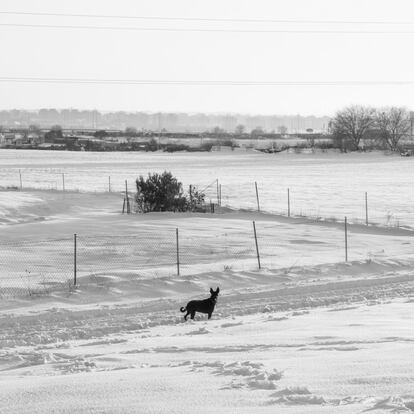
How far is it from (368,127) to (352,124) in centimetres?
303

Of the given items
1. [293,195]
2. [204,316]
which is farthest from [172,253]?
[293,195]

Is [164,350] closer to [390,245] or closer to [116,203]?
[390,245]

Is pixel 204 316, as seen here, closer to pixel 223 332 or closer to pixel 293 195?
pixel 223 332

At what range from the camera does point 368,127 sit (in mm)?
140875

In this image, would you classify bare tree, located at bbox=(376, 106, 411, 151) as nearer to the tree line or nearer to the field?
the tree line

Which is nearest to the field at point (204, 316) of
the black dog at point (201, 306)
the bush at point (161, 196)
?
the black dog at point (201, 306)

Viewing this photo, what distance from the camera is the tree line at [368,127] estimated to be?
131 m

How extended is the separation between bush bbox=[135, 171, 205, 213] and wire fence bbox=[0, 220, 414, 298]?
19.5 ft

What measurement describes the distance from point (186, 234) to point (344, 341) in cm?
1705

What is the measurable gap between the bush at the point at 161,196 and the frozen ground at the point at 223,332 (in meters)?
7.60

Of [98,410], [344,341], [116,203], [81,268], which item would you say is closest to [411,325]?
[344,341]

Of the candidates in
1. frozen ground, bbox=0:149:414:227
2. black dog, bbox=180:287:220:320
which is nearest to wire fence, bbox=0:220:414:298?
black dog, bbox=180:287:220:320

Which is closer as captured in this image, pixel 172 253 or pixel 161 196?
pixel 172 253

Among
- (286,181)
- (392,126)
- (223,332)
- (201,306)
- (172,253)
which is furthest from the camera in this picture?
(392,126)
